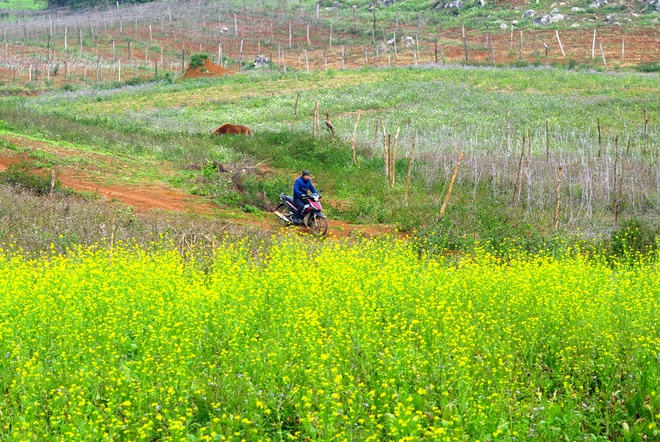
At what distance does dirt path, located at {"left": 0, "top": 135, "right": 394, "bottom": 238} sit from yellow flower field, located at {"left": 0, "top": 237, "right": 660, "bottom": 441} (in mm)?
6699

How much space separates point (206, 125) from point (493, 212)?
19.3m

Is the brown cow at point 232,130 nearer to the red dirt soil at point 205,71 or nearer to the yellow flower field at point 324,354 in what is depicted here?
the yellow flower field at point 324,354

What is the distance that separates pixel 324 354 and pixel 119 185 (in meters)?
13.0

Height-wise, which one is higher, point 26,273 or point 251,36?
point 251,36

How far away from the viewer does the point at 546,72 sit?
142 feet

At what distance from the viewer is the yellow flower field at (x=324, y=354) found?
6078 mm

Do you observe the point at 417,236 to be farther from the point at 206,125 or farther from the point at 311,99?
the point at 311,99

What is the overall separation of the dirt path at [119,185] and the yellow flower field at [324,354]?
6699mm

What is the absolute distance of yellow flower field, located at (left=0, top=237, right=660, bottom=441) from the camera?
6.08 m

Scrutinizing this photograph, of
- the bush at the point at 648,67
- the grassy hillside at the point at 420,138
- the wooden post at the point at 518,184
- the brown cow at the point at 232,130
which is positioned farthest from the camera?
the bush at the point at 648,67

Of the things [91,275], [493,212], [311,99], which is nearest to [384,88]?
[311,99]

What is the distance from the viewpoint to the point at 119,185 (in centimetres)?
1856

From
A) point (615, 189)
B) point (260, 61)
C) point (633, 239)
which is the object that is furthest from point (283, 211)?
point (260, 61)

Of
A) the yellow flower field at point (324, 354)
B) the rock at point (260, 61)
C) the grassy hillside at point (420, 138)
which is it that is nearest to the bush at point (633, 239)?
the grassy hillside at point (420, 138)
